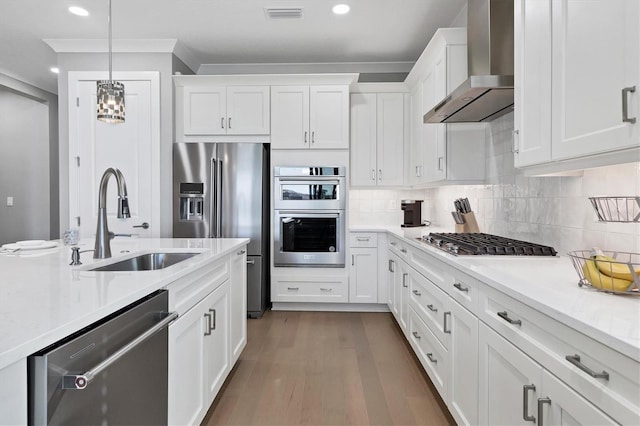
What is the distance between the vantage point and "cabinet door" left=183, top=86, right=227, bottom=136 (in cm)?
412

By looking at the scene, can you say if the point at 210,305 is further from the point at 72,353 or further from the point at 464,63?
the point at 464,63

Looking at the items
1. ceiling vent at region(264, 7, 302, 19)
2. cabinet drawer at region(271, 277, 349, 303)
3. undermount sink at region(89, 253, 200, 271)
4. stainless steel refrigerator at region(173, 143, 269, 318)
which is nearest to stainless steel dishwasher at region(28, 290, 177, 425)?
undermount sink at region(89, 253, 200, 271)

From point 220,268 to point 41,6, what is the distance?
293 cm

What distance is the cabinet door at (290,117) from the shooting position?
13.5 feet

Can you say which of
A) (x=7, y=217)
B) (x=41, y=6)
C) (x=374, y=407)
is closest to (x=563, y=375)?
(x=374, y=407)

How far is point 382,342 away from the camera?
10.7 feet

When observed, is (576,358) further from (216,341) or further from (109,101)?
(109,101)

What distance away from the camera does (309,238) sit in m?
4.09

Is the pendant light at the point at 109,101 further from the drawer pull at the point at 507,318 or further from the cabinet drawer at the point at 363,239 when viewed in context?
the cabinet drawer at the point at 363,239

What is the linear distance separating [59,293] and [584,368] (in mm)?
1398

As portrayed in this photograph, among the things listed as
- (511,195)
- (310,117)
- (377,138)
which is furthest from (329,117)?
(511,195)

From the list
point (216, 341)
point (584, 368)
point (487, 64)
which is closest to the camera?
point (584, 368)

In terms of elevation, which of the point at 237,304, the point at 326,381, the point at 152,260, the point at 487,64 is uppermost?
the point at 487,64

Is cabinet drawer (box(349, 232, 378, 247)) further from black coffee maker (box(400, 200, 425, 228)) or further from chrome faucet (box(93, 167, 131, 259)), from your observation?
chrome faucet (box(93, 167, 131, 259))
